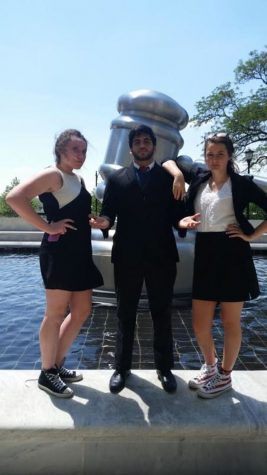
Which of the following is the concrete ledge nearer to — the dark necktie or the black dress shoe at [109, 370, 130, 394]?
the black dress shoe at [109, 370, 130, 394]

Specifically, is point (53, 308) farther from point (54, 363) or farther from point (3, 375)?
point (3, 375)

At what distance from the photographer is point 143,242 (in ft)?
9.44

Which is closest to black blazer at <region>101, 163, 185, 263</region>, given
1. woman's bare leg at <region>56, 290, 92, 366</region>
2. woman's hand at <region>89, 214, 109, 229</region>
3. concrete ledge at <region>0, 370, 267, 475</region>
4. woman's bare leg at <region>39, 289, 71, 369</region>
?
woman's hand at <region>89, 214, 109, 229</region>

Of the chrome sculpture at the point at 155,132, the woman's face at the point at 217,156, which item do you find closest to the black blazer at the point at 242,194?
the woman's face at the point at 217,156

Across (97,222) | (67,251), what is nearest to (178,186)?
(97,222)

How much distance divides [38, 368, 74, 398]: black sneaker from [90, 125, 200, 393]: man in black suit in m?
0.30

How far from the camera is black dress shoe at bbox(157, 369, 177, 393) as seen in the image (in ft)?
9.36

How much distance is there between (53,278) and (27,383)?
743 mm

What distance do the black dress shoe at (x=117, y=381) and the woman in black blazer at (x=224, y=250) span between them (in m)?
0.45

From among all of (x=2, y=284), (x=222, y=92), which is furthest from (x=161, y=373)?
(x=222, y=92)

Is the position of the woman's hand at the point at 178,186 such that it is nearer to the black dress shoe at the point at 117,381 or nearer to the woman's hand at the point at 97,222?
the woman's hand at the point at 97,222

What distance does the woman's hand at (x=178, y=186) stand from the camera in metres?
2.84

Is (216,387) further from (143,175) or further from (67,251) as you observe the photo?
(143,175)

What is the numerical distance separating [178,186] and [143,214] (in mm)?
289
